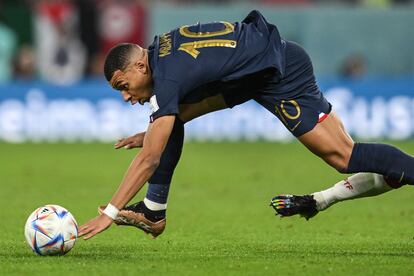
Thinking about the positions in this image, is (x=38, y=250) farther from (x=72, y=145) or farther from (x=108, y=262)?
(x=72, y=145)

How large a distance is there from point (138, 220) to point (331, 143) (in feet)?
5.85

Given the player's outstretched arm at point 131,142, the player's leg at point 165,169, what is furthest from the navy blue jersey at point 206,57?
the player's outstretched arm at point 131,142

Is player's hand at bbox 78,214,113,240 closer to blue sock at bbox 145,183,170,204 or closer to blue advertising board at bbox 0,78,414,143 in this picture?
blue sock at bbox 145,183,170,204

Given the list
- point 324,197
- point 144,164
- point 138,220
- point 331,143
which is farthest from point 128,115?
point 144,164

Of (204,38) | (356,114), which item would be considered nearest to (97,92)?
(356,114)

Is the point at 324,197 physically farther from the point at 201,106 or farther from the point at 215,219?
the point at 215,219

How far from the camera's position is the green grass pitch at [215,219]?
7895 millimetres

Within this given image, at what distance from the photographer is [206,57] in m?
8.20

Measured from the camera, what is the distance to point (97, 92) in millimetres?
20531

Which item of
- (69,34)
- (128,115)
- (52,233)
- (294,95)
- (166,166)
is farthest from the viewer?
(69,34)

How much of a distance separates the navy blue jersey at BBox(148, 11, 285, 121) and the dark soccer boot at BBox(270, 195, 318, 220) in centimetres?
115

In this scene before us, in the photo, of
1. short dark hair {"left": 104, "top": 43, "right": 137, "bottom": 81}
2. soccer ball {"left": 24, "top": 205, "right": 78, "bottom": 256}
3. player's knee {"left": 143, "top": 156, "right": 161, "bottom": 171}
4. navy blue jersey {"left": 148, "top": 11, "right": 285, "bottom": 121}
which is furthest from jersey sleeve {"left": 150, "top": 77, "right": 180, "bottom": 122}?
soccer ball {"left": 24, "top": 205, "right": 78, "bottom": 256}

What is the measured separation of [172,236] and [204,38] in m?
2.26

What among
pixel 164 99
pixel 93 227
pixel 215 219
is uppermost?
pixel 164 99
